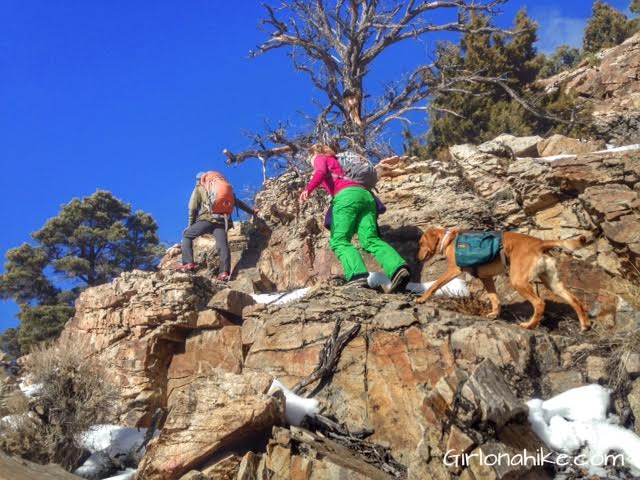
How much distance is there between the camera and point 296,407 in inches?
222

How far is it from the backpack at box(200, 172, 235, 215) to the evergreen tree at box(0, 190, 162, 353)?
8041 mm

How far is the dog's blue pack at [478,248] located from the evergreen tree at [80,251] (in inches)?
511

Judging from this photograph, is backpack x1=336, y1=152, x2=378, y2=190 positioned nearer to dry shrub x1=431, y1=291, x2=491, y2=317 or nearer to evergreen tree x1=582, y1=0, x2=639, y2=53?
dry shrub x1=431, y1=291, x2=491, y2=317

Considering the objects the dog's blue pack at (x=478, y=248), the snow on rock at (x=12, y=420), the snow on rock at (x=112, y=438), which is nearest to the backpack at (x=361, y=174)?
the dog's blue pack at (x=478, y=248)

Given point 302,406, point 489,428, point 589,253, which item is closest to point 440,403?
point 489,428

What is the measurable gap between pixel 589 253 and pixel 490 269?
1.53 metres

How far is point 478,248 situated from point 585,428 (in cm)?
261

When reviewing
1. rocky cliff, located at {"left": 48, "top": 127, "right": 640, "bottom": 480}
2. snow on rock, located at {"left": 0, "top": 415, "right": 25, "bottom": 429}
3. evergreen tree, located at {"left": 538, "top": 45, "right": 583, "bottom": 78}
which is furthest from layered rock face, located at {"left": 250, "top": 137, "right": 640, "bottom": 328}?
evergreen tree, located at {"left": 538, "top": 45, "right": 583, "bottom": 78}

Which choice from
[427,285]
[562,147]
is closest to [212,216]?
[427,285]

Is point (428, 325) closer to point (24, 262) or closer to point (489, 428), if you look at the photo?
point (489, 428)

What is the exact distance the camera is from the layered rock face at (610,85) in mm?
14055

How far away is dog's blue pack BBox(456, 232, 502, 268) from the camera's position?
23.1 ft

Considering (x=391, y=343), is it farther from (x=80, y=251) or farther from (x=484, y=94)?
(x=80, y=251)

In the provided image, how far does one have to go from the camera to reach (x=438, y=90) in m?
15.7
